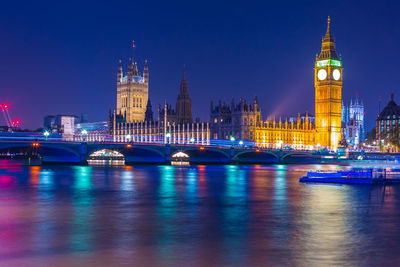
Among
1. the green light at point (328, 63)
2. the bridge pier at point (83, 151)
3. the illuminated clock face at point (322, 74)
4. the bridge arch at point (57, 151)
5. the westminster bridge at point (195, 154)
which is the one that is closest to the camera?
the bridge arch at point (57, 151)

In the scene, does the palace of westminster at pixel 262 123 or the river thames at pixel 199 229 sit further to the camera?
the palace of westminster at pixel 262 123

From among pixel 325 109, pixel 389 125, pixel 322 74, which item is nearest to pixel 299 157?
pixel 325 109

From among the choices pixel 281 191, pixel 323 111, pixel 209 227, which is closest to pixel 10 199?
pixel 209 227

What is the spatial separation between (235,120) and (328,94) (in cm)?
3233

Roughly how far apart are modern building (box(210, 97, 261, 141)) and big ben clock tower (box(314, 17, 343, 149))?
23.7 meters

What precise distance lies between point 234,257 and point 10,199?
68.4ft

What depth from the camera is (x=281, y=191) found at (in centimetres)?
3959

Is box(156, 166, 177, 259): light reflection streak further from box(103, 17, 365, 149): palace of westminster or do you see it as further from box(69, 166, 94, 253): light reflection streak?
box(103, 17, 365, 149): palace of westminster

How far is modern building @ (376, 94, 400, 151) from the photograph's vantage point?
161 metres

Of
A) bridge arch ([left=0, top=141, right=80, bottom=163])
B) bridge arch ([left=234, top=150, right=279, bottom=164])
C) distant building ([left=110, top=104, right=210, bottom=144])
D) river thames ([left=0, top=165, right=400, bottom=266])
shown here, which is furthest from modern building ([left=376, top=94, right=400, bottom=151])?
river thames ([left=0, top=165, right=400, bottom=266])

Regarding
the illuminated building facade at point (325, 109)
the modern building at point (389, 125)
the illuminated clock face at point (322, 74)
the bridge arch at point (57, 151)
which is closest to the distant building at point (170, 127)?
the bridge arch at point (57, 151)

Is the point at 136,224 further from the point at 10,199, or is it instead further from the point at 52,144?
the point at 52,144

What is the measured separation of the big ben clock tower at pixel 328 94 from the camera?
14800 cm

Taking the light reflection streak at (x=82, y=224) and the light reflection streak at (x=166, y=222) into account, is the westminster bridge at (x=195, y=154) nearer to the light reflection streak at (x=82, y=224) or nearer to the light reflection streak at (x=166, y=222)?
the light reflection streak at (x=166, y=222)
